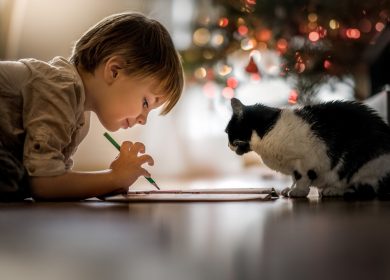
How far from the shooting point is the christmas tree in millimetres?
1720

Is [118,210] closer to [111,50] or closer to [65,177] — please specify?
[65,177]

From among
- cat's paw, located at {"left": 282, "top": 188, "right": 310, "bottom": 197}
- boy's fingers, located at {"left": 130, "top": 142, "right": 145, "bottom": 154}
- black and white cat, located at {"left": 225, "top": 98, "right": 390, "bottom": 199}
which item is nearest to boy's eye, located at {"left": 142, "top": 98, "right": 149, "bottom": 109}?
boy's fingers, located at {"left": 130, "top": 142, "right": 145, "bottom": 154}

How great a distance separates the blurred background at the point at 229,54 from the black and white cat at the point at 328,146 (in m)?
0.13

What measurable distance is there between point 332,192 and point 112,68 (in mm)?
504

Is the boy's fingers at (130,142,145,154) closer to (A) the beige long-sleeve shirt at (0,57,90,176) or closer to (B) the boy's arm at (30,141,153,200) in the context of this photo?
(B) the boy's arm at (30,141,153,200)

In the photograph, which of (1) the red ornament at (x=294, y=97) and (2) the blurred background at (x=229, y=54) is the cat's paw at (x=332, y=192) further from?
(1) the red ornament at (x=294, y=97)

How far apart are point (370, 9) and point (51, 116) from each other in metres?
1.28

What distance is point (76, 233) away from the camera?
1.77 ft

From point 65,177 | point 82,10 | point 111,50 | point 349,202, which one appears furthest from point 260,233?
point 82,10

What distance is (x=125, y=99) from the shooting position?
1.07 metres

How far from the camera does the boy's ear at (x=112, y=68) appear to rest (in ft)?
3.47

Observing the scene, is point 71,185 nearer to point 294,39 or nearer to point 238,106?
point 238,106

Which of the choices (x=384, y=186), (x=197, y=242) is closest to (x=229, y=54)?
(x=384, y=186)

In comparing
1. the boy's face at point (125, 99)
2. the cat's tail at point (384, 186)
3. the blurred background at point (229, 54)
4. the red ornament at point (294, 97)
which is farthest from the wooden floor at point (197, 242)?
the red ornament at point (294, 97)
